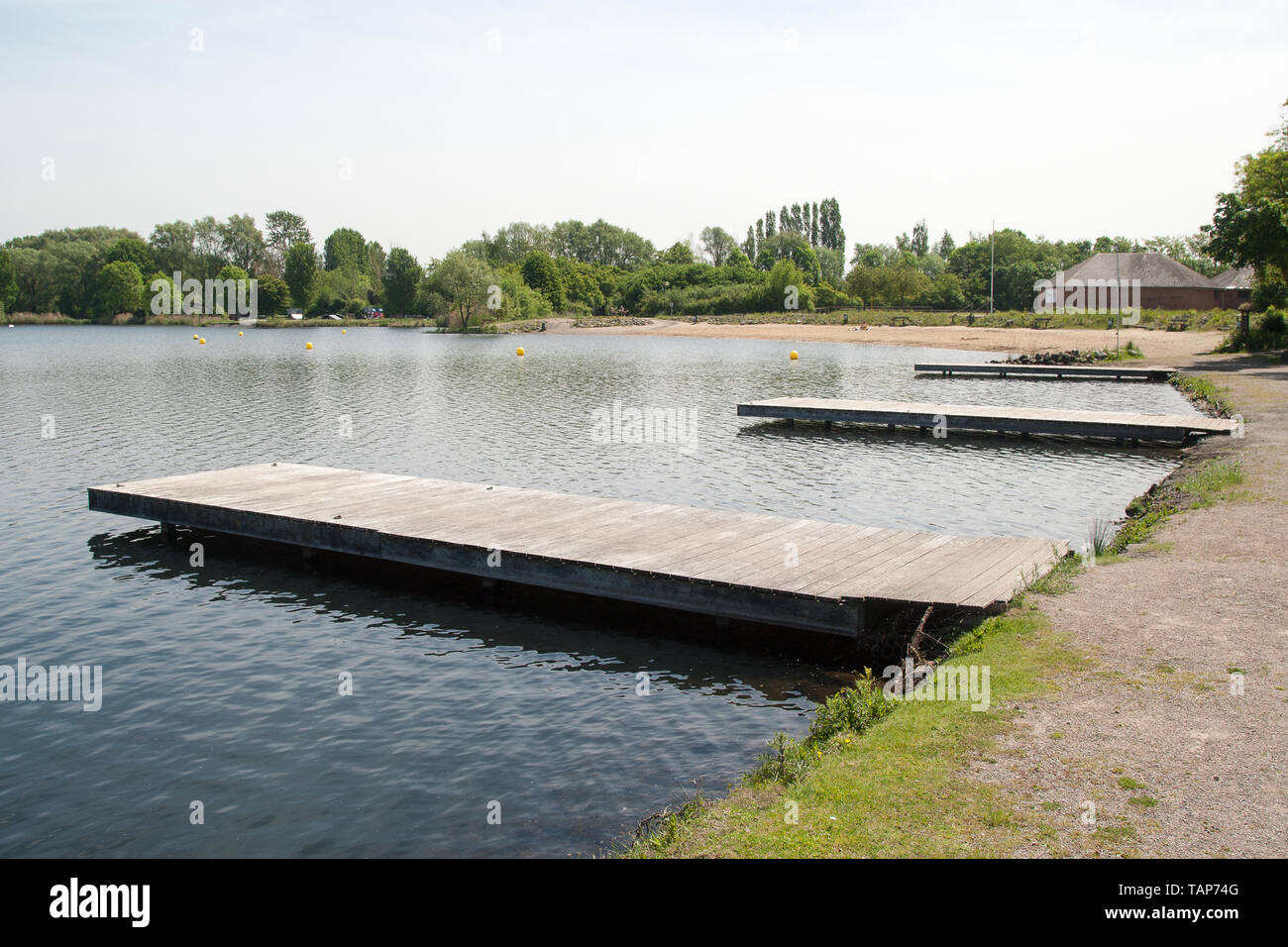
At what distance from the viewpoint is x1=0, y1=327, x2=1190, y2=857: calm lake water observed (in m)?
9.33

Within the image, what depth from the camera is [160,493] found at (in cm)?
1939

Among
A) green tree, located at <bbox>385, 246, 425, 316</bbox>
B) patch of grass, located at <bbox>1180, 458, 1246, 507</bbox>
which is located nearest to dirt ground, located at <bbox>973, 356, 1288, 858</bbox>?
patch of grass, located at <bbox>1180, 458, 1246, 507</bbox>

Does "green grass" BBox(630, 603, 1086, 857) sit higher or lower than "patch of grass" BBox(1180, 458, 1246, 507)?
lower

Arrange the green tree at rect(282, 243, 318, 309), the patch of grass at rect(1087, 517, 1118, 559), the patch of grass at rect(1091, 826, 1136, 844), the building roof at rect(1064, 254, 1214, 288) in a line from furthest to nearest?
the green tree at rect(282, 243, 318, 309), the building roof at rect(1064, 254, 1214, 288), the patch of grass at rect(1087, 517, 1118, 559), the patch of grass at rect(1091, 826, 1136, 844)

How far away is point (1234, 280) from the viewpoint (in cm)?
9681

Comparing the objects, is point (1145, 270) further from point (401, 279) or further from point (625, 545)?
point (401, 279)

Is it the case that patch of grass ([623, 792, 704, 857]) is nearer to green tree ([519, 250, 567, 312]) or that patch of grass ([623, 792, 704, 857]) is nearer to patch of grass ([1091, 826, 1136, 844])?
patch of grass ([1091, 826, 1136, 844])

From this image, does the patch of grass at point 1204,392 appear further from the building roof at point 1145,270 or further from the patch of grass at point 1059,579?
the building roof at point 1145,270

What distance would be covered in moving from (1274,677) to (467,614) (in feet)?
34.1

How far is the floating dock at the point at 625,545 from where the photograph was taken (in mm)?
12817

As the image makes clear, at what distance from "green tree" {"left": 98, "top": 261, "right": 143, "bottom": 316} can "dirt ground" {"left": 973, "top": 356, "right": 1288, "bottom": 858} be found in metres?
172

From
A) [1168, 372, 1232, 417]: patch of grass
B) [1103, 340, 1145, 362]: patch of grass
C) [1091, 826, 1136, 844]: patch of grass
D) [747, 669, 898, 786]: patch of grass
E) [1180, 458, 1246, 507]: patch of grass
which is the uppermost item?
[1103, 340, 1145, 362]: patch of grass

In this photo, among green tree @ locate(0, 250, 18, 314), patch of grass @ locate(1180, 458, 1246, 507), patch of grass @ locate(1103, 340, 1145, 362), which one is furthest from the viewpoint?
green tree @ locate(0, 250, 18, 314)
